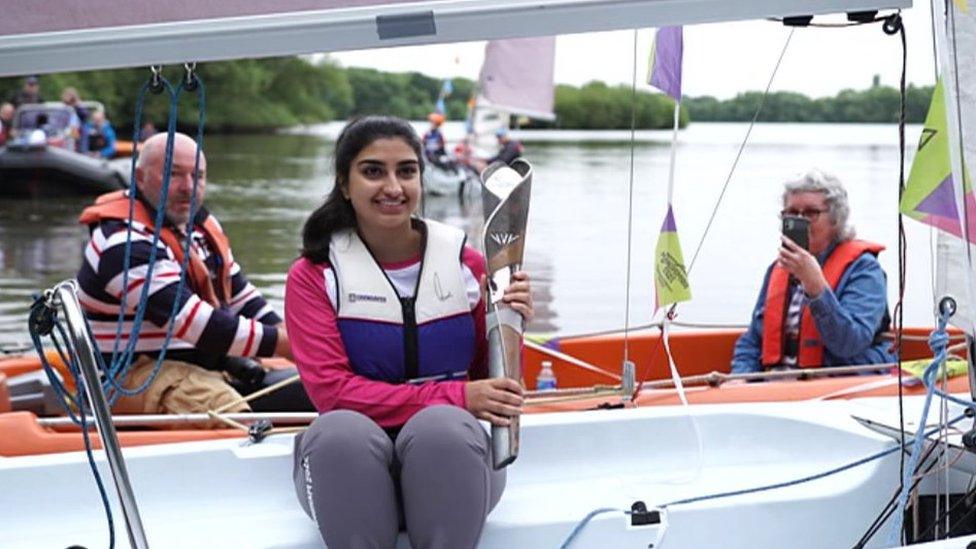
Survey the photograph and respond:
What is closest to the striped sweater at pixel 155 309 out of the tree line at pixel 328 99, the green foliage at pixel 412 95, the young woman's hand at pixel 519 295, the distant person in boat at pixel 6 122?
the young woman's hand at pixel 519 295

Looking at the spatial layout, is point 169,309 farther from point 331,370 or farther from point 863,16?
point 863,16

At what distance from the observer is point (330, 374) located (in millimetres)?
2123

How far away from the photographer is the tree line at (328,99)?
89.4 ft

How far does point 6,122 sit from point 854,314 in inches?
635

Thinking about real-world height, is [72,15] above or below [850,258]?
above

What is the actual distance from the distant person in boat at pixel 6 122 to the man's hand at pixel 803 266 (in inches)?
619

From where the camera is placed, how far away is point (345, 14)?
176 centimetres

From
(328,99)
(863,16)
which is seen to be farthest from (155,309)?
(328,99)

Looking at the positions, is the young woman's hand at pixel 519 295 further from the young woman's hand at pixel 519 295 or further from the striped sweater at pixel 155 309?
the striped sweater at pixel 155 309

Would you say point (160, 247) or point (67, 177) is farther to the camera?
point (67, 177)

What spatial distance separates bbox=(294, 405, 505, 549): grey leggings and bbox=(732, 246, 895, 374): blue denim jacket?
157cm

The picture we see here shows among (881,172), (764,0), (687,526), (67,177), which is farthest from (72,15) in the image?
(881,172)

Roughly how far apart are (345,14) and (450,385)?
619mm

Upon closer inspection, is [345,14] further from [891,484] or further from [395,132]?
[891,484]
